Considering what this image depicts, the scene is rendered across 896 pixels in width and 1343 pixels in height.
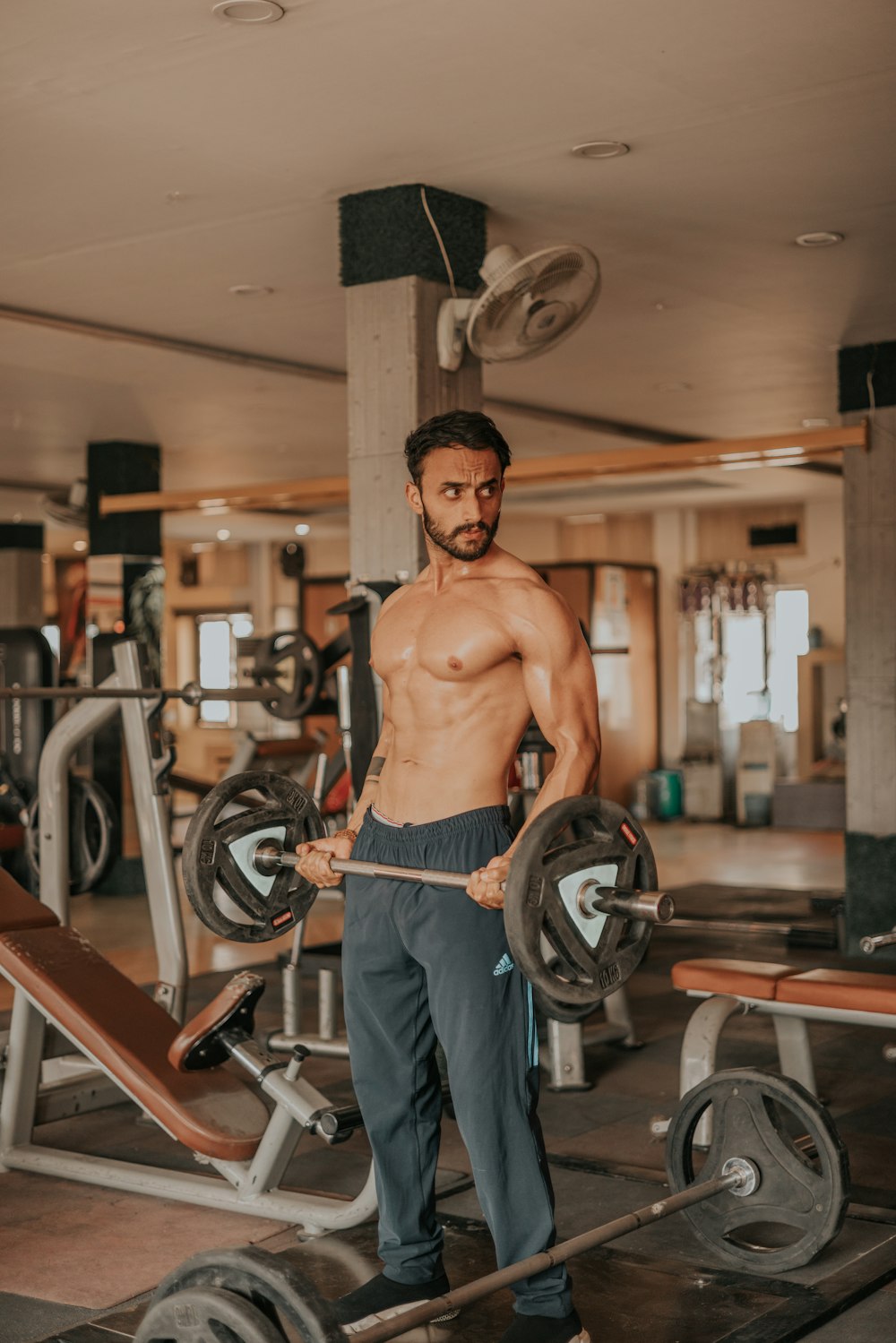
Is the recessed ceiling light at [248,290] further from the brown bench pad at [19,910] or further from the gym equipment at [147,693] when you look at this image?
the brown bench pad at [19,910]

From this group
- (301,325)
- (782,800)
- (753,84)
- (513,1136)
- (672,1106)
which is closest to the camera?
(513,1136)

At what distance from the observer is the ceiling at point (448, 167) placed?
11.3 ft

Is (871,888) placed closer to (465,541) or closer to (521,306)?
(521,306)

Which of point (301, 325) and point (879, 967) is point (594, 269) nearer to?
point (301, 325)

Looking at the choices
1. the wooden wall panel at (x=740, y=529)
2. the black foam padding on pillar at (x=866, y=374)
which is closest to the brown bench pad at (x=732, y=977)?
the black foam padding on pillar at (x=866, y=374)

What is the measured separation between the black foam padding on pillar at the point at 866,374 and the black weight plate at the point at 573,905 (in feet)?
15.9

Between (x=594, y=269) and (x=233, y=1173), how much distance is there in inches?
104

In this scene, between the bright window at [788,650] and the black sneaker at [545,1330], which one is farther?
the bright window at [788,650]

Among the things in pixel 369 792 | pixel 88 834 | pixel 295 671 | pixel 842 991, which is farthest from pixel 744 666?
pixel 369 792

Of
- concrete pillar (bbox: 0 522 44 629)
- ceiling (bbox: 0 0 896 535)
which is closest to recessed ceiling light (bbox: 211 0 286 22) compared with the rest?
ceiling (bbox: 0 0 896 535)

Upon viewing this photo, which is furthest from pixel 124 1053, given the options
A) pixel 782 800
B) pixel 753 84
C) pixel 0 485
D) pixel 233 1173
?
pixel 782 800

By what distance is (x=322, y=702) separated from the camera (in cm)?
510

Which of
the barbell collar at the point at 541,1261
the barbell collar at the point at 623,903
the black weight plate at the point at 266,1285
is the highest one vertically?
the barbell collar at the point at 623,903

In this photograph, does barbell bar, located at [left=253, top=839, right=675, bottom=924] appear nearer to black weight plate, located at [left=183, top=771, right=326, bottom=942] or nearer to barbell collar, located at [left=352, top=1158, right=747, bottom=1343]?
black weight plate, located at [left=183, top=771, right=326, bottom=942]
